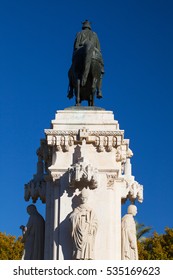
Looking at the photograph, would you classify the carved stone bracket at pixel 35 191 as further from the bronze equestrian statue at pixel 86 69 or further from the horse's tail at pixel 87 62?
the horse's tail at pixel 87 62

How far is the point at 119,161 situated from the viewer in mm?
17375

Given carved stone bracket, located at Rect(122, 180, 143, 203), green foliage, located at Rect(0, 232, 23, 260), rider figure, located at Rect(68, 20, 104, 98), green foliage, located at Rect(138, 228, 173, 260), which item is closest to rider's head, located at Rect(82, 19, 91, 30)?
rider figure, located at Rect(68, 20, 104, 98)

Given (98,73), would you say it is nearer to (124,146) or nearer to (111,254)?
(124,146)

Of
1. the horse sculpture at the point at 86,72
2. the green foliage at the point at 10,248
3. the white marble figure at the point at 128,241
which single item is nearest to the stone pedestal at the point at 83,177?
the white marble figure at the point at 128,241

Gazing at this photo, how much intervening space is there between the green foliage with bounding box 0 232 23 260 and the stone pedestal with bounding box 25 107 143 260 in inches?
1045

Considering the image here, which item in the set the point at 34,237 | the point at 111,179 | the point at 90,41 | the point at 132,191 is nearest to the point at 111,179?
the point at 111,179

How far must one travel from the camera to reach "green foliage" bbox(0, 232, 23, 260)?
141 ft

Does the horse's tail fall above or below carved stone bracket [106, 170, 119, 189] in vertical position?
above

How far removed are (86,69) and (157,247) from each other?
26.3 meters

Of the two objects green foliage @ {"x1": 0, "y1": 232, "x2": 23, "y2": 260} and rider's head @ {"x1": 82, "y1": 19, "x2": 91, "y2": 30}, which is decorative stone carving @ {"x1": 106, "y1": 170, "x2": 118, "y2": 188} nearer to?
rider's head @ {"x1": 82, "y1": 19, "x2": 91, "y2": 30}

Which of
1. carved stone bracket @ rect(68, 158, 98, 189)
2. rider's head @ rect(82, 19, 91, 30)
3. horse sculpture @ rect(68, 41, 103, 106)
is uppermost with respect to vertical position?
rider's head @ rect(82, 19, 91, 30)

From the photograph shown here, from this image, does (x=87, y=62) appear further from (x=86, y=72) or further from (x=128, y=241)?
(x=128, y=241)

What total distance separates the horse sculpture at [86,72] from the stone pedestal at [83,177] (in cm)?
97

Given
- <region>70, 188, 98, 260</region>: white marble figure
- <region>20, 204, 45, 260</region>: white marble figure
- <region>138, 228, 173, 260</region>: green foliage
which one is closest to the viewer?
<region>70, 188, 98, 260</region>: white marble figure
